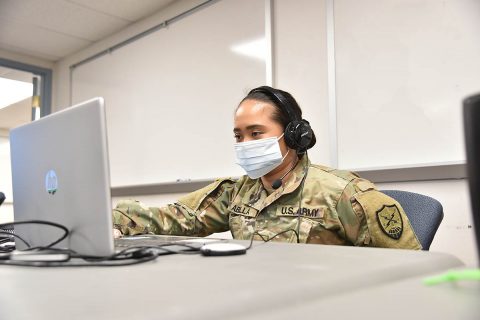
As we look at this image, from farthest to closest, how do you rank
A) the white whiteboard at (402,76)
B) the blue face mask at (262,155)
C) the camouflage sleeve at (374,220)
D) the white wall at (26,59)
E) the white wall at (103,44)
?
the white wall at (26,59)
the white wall at (103,44)
the white whiteboard at (402,76)
the blue face mask at (262,155)
the camouflage sleeve at (374,220)

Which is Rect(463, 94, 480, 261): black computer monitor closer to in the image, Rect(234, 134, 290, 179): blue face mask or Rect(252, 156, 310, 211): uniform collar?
Rect(252, 156, 310, 211): uniform collar

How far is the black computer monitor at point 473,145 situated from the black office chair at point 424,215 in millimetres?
870

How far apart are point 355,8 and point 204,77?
1.12 meters

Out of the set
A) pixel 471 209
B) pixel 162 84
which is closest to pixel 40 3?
pixel 162 84

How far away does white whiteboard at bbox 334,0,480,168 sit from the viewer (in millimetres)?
1772

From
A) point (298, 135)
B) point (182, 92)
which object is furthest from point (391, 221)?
point (182, 92)

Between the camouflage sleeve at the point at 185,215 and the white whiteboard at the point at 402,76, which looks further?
the white whiteboard at the point at 402,76

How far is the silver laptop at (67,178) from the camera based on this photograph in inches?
27.5

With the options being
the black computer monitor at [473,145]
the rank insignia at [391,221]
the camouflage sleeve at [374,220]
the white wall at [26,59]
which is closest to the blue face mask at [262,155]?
the camouflage sleeve at [374,220]

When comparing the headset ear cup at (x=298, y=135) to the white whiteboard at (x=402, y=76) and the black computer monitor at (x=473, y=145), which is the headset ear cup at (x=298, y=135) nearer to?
the white whiteboard at (x=402, y=76)

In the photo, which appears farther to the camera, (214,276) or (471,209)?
(214,276)

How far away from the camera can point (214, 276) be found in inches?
23.0

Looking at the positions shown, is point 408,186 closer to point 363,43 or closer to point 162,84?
point 363,43

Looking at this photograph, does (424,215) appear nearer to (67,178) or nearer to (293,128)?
(293,128)
